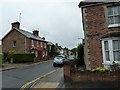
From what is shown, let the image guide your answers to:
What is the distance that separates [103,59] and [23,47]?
2296 centimetres

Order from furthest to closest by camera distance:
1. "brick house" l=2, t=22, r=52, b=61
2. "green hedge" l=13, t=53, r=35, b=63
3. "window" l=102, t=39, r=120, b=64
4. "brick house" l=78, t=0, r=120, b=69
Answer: "brick house" l=2, t=22, r=52, b=61, "green hedge" l=13, t=53, r=35, b=63, "brick house" l=78, t=0, r=120, b=69, "window" l=102, t=39, r=120, b=64

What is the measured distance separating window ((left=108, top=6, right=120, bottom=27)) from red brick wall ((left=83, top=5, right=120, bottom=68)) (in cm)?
40

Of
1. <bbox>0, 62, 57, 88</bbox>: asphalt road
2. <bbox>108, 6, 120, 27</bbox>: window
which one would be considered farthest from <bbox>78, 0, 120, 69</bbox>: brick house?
<bbox>0, 62, 57, 88</bbox>: asphalt road

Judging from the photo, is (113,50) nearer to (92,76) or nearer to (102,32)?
(102,32)

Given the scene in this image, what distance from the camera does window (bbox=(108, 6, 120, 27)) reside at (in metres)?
9.39

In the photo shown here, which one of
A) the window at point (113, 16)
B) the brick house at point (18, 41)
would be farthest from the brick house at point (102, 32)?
the brick house at point (18, 41)

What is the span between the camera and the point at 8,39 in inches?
1208

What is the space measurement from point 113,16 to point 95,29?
1.72 meters

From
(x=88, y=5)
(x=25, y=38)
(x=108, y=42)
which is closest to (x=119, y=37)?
(x=108, y=42)

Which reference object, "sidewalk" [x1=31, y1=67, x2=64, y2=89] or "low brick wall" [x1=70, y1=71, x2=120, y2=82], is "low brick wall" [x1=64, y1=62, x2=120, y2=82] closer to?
"low brick wall" [x1=70, y1=71, x2=120, y2=82]

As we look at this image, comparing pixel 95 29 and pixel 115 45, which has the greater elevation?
pixel 95 29

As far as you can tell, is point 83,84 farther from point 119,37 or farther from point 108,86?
point 119,37

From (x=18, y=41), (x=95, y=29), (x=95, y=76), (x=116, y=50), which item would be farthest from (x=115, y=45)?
(x=18, y=41)

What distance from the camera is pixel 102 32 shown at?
970 cm
